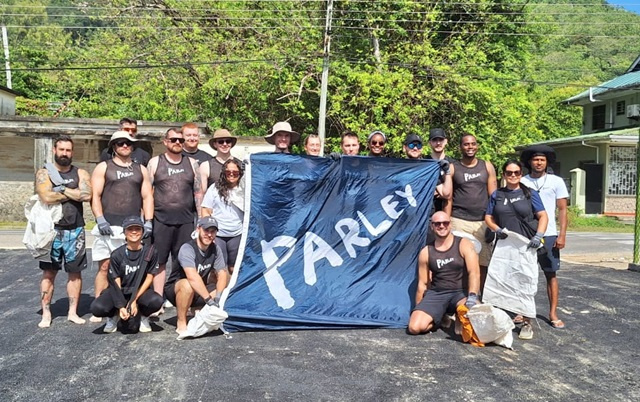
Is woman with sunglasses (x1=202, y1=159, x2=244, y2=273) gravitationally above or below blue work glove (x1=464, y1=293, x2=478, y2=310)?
above

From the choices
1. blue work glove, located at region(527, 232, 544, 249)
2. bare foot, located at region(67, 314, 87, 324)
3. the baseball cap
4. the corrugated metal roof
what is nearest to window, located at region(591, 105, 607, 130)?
the corrugated metal roof

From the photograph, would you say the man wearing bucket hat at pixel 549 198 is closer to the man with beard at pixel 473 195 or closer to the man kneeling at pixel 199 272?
the man with beard at pixel 473 195

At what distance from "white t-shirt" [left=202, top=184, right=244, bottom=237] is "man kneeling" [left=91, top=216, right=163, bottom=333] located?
63cm

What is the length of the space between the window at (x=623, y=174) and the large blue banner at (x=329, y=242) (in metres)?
18.2

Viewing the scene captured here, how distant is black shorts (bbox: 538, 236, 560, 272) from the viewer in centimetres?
553

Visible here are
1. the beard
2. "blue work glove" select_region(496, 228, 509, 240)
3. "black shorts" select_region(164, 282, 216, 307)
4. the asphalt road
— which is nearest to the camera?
the asphalt road

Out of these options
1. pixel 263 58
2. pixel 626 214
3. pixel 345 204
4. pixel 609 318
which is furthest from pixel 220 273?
pixel 626 214

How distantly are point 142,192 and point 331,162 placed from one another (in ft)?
5.67

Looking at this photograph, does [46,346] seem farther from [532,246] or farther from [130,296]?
[532,246]

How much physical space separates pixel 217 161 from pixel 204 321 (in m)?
1.61

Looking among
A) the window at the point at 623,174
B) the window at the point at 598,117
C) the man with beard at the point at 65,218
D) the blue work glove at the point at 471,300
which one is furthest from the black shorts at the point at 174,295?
the window at the point at 598,117

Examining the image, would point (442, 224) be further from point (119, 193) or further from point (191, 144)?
point (119, 193)

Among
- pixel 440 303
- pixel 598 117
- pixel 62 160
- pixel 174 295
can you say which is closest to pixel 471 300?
pixel 440 303

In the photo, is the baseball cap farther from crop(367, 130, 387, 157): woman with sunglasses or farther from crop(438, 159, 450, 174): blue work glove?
crop(438, 159, 450, 174): blue work glove
